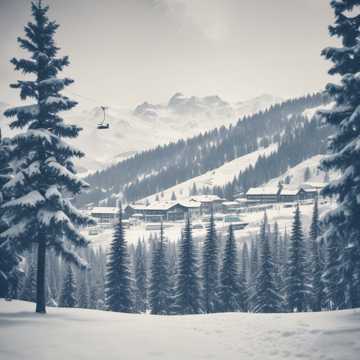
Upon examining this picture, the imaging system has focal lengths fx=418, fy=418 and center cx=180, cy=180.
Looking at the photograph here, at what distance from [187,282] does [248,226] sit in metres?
116

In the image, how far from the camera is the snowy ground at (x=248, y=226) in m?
151

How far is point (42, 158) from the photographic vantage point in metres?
22.3

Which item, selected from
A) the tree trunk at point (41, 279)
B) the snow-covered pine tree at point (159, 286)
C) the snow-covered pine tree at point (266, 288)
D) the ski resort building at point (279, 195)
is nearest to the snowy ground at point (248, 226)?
the ski resort building at point (279, 195)

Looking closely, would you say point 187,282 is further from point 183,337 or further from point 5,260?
point 183,337

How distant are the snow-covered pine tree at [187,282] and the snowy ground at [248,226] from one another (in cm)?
10047

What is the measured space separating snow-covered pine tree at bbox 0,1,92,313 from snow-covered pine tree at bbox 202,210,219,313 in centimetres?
2872

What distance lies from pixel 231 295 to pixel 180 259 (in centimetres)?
718

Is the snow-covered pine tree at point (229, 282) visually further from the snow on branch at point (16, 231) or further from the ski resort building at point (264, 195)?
the ski resort building at point (264, 195)

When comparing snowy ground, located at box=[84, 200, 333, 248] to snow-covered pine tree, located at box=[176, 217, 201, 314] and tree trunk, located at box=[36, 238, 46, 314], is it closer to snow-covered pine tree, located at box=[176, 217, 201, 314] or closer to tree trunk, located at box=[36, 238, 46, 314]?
snow-covered pine tree, located at box=[176, 217, 201, 314]

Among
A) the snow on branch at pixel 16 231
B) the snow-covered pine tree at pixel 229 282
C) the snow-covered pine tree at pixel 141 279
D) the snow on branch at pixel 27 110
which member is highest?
the snow on branch at pixel 27 110

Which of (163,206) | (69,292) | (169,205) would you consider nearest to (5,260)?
(69,292)

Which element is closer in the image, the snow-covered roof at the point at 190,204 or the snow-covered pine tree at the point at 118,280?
the snow-covered pine tree at the point at 118,280

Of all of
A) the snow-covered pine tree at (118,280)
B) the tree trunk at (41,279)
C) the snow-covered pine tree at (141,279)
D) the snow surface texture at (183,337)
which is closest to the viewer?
the snow surface texture at (183,337)

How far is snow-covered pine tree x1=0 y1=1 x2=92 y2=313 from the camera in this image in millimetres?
21047
